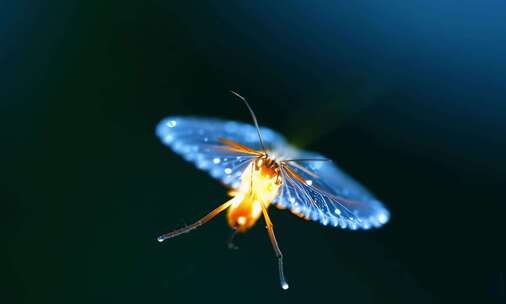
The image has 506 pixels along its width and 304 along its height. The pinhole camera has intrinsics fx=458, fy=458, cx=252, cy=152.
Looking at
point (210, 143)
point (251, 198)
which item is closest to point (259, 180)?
point (251, 198)

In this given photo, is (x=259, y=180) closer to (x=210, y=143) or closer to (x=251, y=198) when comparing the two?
(x=251, y=198)

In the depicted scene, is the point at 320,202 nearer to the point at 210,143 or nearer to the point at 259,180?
the point at 259,180

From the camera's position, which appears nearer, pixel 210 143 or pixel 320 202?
pixel 320 202

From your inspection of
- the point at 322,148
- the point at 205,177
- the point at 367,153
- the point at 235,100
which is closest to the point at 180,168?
the point at 205,177

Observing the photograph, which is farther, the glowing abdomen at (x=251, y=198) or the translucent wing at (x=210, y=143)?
the translucent wing at (x=210, y=143)
